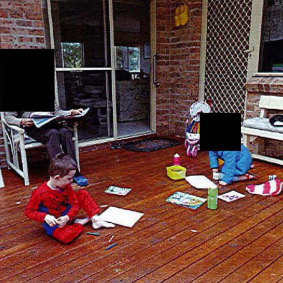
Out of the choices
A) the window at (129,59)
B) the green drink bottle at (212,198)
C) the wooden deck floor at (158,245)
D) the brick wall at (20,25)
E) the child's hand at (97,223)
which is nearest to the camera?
the wooden deck floor at (158,245)

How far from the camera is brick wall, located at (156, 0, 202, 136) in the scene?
4586 millimetres

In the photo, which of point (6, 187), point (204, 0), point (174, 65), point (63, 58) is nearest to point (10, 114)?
point (6, 187)

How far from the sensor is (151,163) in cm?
367

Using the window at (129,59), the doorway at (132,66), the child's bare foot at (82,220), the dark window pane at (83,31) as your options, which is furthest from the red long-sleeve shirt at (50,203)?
the window at (129,59)

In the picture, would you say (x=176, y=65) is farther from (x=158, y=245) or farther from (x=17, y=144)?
(x=158, y=245)

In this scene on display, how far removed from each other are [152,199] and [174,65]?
285 cm

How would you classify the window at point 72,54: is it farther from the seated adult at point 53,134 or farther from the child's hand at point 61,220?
the child's hand at point 61,220

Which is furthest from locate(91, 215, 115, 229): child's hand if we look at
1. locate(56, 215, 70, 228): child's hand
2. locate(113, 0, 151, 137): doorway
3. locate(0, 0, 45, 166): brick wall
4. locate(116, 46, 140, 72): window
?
locate(116, 46, 140, 72): window

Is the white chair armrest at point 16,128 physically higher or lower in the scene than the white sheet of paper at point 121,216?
higher

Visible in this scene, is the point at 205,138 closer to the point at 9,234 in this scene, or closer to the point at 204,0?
the point at 9,234

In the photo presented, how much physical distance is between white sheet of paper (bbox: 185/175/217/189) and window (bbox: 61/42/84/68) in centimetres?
205

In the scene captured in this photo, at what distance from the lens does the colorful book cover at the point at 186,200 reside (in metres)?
2.54

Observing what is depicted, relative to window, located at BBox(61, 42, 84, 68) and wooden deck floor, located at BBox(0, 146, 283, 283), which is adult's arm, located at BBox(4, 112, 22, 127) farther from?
window, located at BBox(61, 42, 84, 68)

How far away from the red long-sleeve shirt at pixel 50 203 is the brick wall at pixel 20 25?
1729 mm
